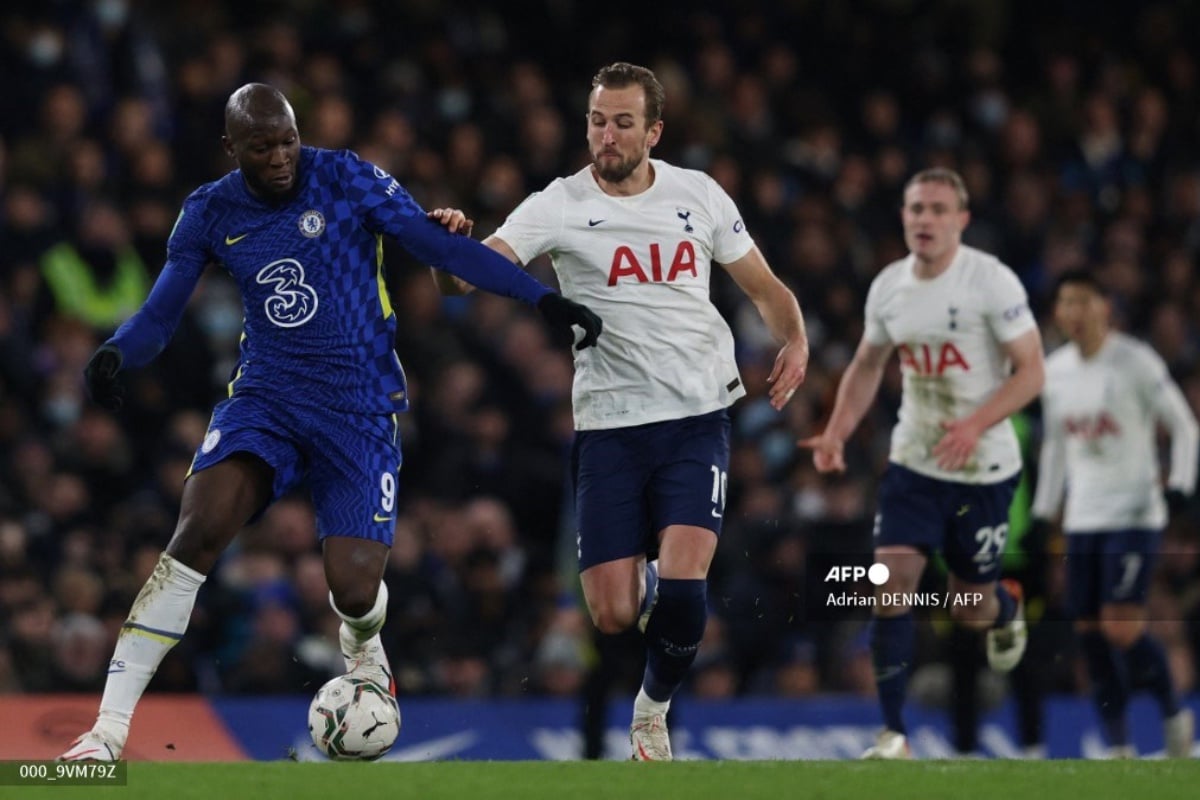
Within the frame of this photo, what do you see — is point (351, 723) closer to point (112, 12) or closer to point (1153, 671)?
point (1153, 671)

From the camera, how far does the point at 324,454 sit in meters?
7.11

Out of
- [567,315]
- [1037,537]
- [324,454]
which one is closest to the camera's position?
[567,315]

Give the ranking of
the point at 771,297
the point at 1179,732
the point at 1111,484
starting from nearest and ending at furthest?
1. the point at 771,297
2. the point at 1179,732
3. the point at 1111,484

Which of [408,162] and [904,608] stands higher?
[408,162]

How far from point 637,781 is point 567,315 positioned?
1.60m

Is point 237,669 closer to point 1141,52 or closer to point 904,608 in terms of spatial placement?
point 904,608

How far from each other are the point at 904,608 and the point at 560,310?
283 cm

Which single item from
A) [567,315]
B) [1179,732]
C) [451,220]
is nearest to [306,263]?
[451,220]

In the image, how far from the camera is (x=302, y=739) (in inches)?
417

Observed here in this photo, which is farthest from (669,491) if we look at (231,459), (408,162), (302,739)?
(408,162)

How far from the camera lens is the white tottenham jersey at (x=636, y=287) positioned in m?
7.66

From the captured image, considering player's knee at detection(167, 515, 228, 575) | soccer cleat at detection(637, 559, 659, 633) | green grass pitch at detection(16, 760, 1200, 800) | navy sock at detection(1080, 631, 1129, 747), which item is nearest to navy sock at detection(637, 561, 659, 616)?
soccer cleat at detection(637, 559, 659, 633)

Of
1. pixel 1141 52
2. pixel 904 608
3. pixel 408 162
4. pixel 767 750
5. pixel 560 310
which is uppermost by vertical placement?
pixel 1141 52

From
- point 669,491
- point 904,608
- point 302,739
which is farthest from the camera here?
point 302,739
